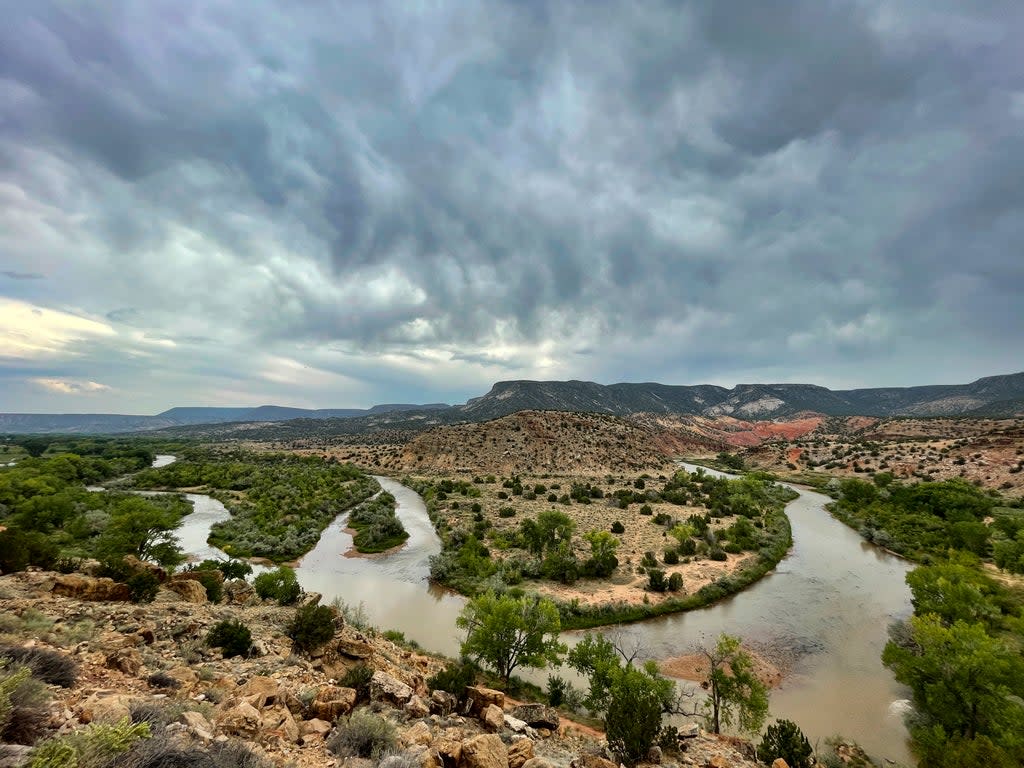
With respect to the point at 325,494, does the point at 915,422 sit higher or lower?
higher

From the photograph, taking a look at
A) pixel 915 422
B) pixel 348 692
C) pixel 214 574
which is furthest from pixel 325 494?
→ pixel 915 422

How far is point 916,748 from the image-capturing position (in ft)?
53.4

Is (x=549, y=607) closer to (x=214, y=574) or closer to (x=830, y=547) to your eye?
(x=214, y=574)

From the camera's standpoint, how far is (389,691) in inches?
475

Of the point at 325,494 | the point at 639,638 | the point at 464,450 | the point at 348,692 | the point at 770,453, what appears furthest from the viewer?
the point at 770,453

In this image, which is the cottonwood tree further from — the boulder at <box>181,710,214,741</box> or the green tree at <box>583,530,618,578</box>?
the green tree at <box>583,530,618,578</box>

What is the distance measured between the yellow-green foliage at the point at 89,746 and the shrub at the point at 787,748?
57.8ft

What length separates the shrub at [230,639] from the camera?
1390 cm

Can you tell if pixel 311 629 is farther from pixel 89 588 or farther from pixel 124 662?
pixel 89 588

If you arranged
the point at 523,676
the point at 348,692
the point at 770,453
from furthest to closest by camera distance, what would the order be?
1. the point at 770,453
2. the point at 523,676
3. the point at 348,692

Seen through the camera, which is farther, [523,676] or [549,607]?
[523,676]

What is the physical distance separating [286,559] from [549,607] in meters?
31.1

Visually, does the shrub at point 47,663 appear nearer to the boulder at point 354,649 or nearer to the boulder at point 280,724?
the boulder at point 280,724

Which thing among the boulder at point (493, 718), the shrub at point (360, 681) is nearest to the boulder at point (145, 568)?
the shrub at point (360, 681)
